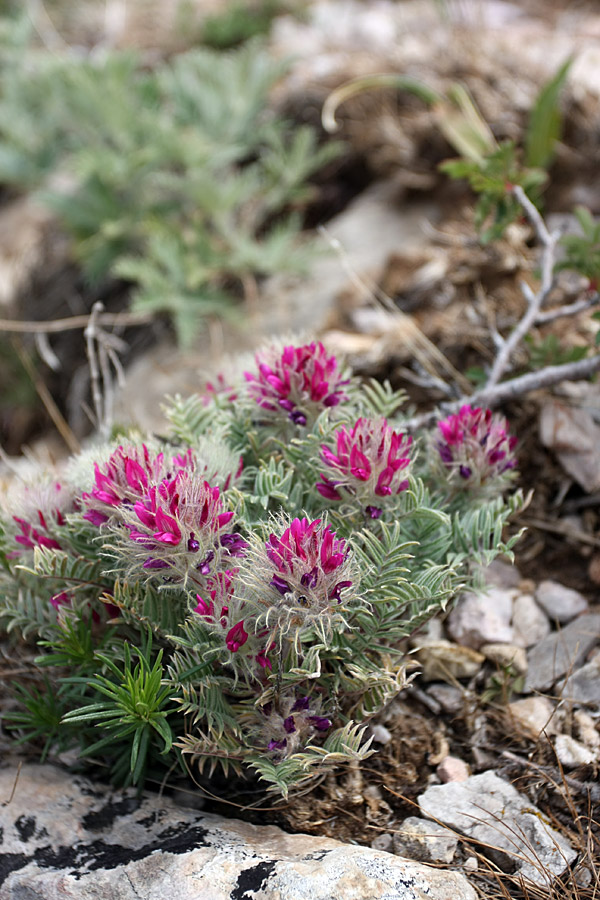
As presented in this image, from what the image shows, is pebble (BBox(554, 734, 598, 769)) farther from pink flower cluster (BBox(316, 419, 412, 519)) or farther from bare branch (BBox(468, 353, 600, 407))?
bare branch (BBox(468, 353, 600, 407))

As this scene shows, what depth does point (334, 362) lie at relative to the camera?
1.85 metres

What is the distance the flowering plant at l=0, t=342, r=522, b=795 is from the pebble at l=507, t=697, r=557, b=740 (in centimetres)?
37

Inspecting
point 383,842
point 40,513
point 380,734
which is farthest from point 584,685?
point 40,513

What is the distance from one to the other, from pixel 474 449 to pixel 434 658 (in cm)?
59

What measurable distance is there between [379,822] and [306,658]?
0.48m

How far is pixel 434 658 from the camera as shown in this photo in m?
1.99

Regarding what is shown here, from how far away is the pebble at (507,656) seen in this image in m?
2.02

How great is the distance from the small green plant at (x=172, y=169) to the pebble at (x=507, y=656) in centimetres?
203

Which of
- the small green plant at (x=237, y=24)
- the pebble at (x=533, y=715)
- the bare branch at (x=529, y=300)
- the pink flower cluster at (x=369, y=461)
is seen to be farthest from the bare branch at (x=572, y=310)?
the small green plant at (x=237, y=24)

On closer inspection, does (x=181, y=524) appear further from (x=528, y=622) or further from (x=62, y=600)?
(x=528, y=622)

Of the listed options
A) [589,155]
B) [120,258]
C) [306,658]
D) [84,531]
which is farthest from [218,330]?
[306,658]

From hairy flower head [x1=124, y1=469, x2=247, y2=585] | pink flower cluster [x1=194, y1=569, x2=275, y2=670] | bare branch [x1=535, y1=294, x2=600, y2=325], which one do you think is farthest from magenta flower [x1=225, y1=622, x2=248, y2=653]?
bare branch [x1=535, y1=294, x2=600, y2=325]

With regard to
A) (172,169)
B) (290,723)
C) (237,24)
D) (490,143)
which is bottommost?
(290,723)

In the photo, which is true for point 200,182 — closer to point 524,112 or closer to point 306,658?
point 524,112
